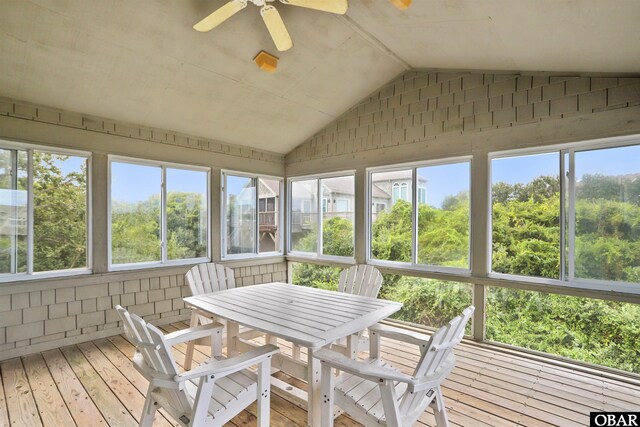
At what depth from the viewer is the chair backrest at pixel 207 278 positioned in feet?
11.3

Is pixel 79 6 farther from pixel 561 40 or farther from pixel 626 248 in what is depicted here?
pixel 626 248

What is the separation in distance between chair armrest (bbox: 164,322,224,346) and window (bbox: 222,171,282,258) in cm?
285

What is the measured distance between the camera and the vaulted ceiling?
8.50ft

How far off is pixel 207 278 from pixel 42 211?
2.04 meters

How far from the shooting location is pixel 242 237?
18.2 feet

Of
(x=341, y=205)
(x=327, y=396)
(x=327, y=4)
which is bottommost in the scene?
(x=327, y=396)

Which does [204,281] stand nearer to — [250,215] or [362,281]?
[362,281]

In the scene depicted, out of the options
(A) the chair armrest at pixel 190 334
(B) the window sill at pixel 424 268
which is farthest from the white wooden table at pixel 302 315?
(B) the window sill at pixel 424 268

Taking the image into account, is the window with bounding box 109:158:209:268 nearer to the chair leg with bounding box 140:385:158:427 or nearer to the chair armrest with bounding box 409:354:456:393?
the chair leg with bounding box 140:385:158:427

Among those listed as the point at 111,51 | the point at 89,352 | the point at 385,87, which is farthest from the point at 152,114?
the point at 385,87

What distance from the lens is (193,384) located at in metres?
1.99

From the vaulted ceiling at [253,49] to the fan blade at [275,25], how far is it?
0.66 meters

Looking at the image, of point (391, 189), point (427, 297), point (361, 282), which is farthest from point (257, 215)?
→ point (427, 297)

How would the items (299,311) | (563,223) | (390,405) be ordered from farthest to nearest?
1. (563,223)
2. (299,311)
3. (390,405)
